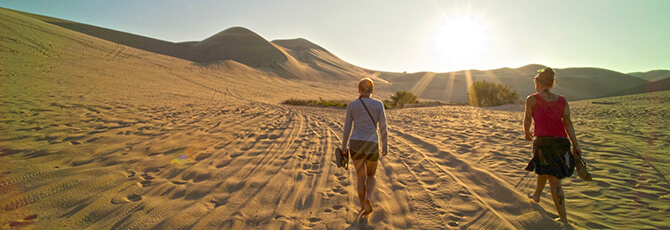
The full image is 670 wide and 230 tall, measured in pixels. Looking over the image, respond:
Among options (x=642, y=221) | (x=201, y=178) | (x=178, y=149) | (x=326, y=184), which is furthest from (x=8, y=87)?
(x=642, y=221)

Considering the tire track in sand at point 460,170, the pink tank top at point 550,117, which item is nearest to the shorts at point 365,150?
the tire track in sand at point 460,170

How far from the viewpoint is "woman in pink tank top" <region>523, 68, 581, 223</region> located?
9.92 ft

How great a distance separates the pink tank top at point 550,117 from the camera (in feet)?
9.99

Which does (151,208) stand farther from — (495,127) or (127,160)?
(495,127)

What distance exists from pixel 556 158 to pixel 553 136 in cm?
24

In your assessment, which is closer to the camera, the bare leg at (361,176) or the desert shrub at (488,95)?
the bare leg at (361,176)

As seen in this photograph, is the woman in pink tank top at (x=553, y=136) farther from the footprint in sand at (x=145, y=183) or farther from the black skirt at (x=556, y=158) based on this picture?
the footprint in sand at (x=145, y=183)

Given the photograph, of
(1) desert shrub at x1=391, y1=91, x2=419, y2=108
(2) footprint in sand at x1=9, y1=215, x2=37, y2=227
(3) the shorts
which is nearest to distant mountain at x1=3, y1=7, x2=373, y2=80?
(1) desert shrub at x1=391, y1=91, x2=419, y2=108

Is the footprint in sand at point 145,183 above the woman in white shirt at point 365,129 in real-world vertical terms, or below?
below

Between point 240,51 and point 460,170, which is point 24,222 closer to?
point 460,170

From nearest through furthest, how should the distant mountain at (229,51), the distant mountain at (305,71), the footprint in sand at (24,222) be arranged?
the footprint in sand at (24,222) < the distant mountain at (305,71) < the distant mountain at (229,51)

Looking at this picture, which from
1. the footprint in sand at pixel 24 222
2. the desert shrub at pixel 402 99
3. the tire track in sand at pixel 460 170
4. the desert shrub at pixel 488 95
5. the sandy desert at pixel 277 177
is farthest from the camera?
the desert shrub at pixel 402 99

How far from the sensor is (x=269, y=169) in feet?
16.0

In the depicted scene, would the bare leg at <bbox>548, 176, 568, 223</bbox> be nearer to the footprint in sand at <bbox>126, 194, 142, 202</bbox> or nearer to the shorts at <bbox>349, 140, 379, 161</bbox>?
the shorts at <bbox>349, 140, 379, 161</bbox>
